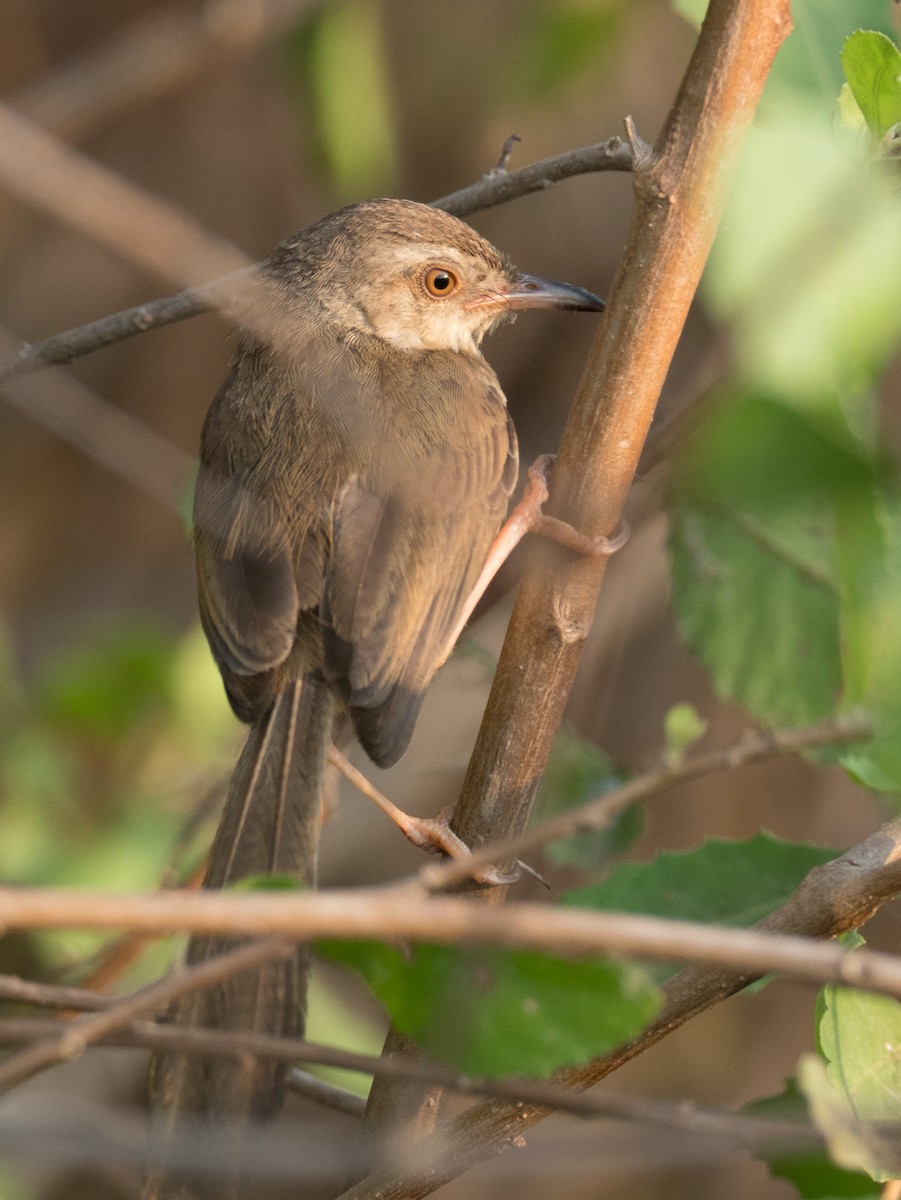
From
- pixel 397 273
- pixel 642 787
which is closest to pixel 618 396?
pixel 642 787

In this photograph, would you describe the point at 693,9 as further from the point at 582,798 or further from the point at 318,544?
the point at 582,798

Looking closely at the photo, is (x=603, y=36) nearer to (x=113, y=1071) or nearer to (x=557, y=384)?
(x=557, y=384)

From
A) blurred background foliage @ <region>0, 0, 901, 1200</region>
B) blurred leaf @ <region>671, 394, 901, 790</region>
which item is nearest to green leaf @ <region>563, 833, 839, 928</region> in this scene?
blurred background foliage @ <region>0, 0, 901, 1200</region>

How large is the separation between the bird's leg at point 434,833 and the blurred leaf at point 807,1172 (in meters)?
0.60

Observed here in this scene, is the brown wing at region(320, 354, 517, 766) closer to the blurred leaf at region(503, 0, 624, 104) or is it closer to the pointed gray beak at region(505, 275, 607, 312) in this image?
the pointed gray beak at region(505, 275, 607, 312)

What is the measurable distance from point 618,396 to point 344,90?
9.94 ft

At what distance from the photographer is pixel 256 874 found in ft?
9.06

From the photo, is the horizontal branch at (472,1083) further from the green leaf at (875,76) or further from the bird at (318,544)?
the green leaf at (875,76)

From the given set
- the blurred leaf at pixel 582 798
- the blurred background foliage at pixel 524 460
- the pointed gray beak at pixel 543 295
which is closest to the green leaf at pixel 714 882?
the blurred background foliage at pixel 524 460

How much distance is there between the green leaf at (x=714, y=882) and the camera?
257 cm

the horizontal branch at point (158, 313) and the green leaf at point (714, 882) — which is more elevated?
the horizontal branch at point (158, 313)

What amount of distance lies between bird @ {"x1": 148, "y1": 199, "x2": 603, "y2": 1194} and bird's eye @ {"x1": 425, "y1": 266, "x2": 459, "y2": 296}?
0.32 ft

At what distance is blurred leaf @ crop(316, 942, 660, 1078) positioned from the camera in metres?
1.74

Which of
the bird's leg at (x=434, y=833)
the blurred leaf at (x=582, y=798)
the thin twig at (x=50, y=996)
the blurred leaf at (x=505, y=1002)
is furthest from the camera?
the blurred leaf at (x=582, y=798)
